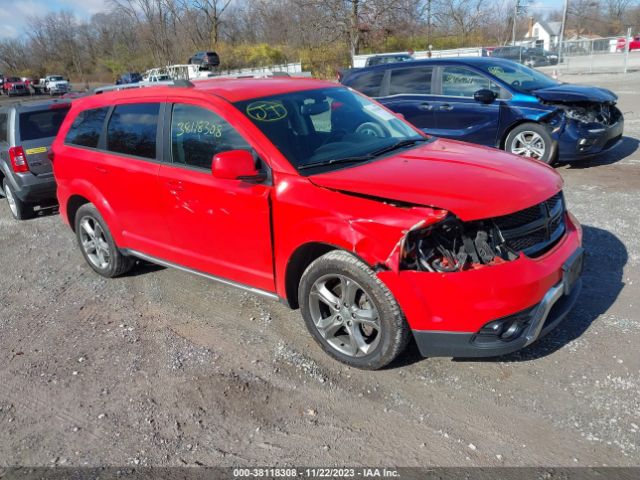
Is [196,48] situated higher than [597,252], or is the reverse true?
[196,48]

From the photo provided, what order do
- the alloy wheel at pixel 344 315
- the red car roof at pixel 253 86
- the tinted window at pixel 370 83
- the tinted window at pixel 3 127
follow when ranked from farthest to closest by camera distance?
the tinted window at pixel 370 83 → the tinted window at pixel 3 127 → the red car roof at pixel 253 86 → the alloy wheel at pixel 344 315

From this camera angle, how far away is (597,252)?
484cm

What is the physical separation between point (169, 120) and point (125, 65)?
193 ft

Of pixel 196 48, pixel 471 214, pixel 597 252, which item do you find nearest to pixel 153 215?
pixel 471 214

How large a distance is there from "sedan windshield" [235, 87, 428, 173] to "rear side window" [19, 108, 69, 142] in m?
5.29

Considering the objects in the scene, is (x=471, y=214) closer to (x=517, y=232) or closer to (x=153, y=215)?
(x=517, y=232)

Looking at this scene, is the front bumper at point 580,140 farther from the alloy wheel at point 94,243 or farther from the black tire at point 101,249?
the alloy wheel at point 94,243

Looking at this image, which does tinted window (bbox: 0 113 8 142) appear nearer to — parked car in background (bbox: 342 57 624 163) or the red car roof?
the red car roof

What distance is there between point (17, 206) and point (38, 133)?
3.70ft

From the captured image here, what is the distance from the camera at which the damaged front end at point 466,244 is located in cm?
290

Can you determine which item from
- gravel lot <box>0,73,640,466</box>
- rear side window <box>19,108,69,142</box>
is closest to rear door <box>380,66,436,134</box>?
gravel lot <box>0,73,640,466</box>

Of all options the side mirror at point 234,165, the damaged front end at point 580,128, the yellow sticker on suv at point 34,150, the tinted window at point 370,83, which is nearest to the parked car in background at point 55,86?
the yellow sticker on suv at point 34,150

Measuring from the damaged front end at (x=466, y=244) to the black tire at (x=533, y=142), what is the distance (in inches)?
203

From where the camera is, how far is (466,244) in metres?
2.94
